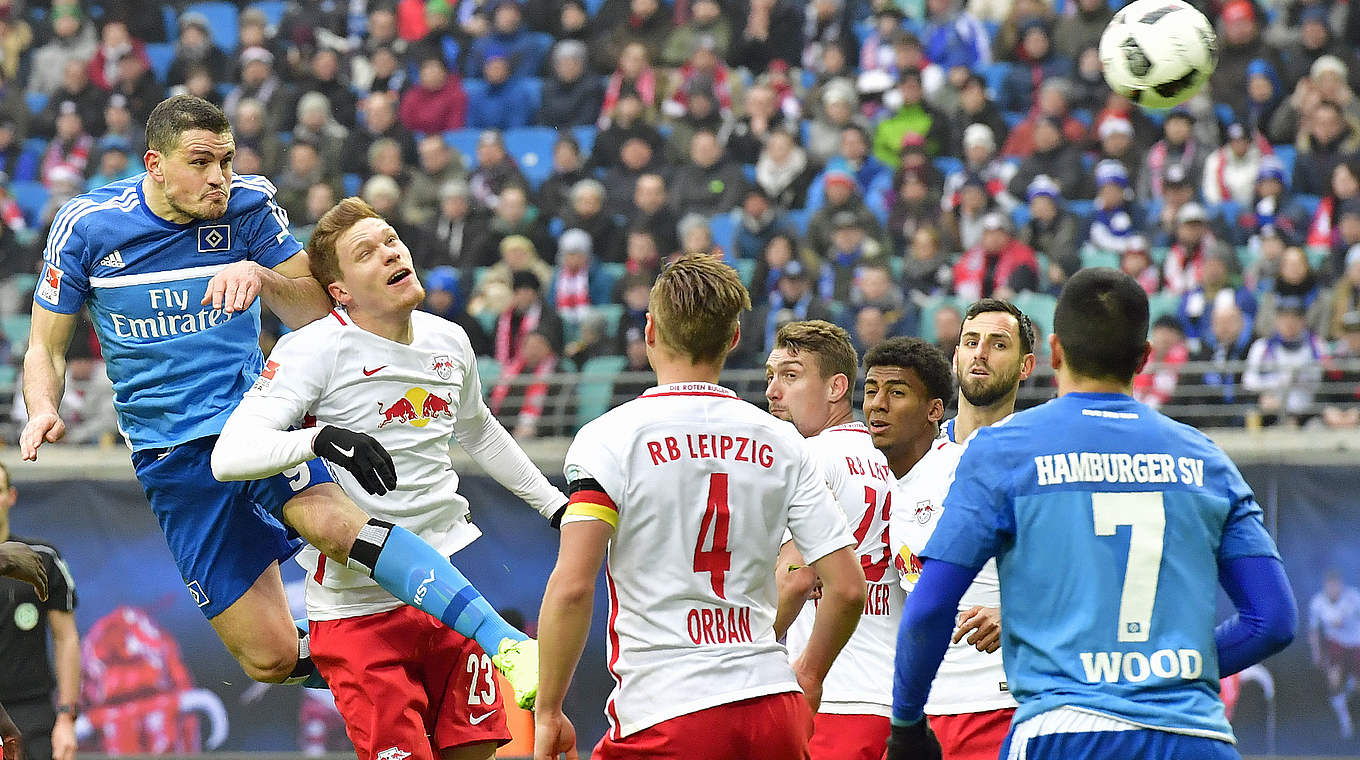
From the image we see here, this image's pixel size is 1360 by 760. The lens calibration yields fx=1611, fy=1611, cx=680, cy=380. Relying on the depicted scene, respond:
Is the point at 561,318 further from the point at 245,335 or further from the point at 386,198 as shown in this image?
the point at 245,335

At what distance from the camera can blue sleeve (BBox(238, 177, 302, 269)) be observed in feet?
21.9

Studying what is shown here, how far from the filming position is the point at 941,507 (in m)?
5.94

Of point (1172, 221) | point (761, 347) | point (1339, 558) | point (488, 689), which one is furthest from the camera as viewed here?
point (1172, 221)

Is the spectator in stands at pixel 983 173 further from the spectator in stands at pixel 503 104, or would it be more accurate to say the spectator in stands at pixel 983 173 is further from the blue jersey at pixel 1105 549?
the blue jersey at pixel 1105 549

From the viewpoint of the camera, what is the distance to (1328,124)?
15117 mm

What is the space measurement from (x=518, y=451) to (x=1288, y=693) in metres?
7.29

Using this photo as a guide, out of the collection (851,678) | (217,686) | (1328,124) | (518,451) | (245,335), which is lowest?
(217,686)

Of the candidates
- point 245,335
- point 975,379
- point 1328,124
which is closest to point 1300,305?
point 1328,124

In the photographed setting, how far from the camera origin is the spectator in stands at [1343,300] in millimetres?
12812

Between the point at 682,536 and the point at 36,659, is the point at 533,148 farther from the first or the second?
the point at 682,536

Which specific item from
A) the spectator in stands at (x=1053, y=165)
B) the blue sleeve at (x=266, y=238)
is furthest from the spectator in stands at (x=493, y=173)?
the blue sleeve at (x=266, y=238)

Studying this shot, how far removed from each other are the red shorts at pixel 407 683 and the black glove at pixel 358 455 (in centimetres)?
83

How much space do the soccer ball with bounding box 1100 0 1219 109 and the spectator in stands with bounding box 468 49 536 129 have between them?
34.0ft

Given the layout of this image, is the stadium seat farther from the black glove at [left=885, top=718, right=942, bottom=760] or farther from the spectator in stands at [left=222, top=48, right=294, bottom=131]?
the black glove at [left=885, top=718, right=942, bottom=760]
